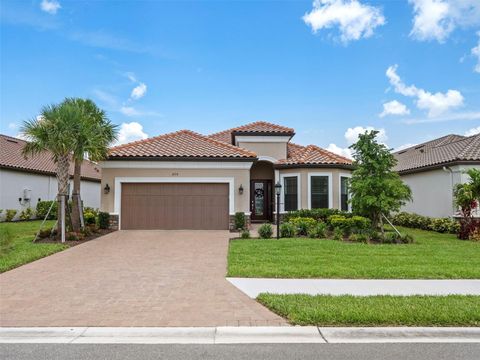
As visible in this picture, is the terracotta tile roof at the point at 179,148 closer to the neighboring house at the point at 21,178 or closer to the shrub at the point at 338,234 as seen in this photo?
the shrub at the point at 338,234

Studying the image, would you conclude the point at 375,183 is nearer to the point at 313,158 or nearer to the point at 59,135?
the point at 313,158

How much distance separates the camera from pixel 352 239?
1345 cm

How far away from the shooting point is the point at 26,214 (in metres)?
22.2

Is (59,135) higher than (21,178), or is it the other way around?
(59,135)

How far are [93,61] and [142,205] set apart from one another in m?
7.15

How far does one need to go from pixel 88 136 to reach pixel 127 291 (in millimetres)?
8784

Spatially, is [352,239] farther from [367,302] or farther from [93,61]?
[93,61]

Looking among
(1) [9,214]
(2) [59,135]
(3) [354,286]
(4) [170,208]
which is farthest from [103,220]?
(3) [354,286]

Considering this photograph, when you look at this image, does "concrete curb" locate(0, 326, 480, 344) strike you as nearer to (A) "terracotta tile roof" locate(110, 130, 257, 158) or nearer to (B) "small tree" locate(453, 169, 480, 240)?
(B) "small tree" locate(453, 169, 480, 240)

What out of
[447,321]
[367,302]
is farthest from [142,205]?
[447,321]

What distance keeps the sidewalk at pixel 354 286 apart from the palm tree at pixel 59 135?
29.4 ft

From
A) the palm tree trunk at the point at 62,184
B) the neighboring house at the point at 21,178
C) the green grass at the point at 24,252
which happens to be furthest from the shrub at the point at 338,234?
the neighboring house at the point at 21,178

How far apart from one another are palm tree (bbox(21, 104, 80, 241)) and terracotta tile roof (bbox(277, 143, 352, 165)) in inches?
406
